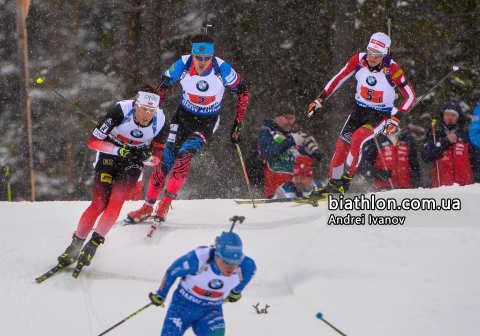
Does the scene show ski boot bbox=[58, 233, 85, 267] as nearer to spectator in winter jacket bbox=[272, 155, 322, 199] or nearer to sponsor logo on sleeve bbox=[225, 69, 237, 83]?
sponsor logo on sleeve bbox=[225, 69, 237, 83]

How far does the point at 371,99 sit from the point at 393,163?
1.29m

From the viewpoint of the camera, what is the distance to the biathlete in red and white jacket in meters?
4.95

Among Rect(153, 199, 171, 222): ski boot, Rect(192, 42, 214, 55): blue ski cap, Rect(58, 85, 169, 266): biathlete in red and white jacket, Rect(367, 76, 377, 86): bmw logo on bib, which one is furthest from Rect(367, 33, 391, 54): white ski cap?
Rect(153, 199, 171, 222): ski boot

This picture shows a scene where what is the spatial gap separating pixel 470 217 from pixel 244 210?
2.74 m

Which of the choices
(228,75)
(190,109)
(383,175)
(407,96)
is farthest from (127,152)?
(383,175)

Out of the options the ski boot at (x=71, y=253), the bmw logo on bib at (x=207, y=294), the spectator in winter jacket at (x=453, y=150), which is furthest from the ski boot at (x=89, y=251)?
the spectator in winter jacket at (x=453, y=150)

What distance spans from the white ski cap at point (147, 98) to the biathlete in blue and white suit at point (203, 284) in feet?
6.55

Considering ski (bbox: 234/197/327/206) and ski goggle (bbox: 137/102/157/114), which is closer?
ski goggle (bbox: 137/102/157/114)

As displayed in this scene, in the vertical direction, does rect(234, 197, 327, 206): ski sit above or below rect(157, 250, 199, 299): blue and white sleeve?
above

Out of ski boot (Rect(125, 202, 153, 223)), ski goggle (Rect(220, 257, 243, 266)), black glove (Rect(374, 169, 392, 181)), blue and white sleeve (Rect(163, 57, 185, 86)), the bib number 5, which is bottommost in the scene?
ski goggle (Rect(220, 257, 243, 266))

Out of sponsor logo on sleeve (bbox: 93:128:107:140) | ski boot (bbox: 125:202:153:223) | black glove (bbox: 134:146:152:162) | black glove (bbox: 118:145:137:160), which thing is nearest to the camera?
black glove (bbox: 118:145:137:160)

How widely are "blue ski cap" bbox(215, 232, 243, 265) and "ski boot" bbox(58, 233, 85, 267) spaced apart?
2.17 metres

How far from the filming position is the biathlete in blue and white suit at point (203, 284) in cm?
333

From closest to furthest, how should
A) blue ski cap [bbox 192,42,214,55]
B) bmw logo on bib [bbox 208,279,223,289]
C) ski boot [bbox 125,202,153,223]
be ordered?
bmw logo on bib [bbox 208,279,223,289], blue ski cap [bbox 192,42,214,55], ski boot [bbox 125,202,153,223]
